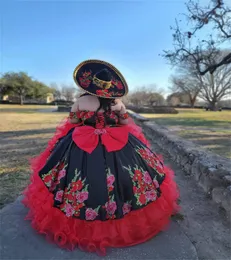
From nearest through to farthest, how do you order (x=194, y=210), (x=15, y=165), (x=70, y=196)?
(x=70, y=196) < (x=194, y=210) < (x=15, y=165)

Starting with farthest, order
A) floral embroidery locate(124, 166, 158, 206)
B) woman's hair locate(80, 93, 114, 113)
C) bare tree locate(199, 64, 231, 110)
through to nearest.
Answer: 1. bare tree locate(199, 64, 231, 110)
2. woman's hair locate(80, 93, 114, 113)
3. floral embroidery locate(124, 166, 158, 206)

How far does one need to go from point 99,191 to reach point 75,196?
0.20m

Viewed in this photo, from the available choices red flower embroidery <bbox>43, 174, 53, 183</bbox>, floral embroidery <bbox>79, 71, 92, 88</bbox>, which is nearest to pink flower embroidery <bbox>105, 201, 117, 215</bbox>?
red flower embroidery <bbox>43, 174, 53, 183</bbox>

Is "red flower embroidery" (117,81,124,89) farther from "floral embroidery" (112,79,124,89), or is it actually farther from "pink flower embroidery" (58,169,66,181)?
"pink flower embroidery" (58,169,66,181)

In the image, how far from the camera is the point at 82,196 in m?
1.80

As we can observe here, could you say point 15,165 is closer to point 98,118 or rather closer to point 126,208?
point 98,118

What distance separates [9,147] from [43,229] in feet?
13.5

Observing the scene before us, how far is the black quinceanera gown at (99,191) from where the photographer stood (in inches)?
69.9

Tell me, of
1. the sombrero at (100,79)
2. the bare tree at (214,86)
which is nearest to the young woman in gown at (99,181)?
the sombrero at (100,79)

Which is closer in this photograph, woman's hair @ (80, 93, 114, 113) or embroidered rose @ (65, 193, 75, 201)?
embroidered rose @ (65, 193, 75, 201)

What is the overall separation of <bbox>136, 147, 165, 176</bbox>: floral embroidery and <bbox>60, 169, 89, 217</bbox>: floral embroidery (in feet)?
2.00

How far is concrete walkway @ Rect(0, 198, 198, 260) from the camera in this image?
66.1 inches

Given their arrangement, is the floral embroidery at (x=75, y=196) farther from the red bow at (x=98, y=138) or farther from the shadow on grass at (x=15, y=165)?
the shadow on grass at (x=15, y=165)

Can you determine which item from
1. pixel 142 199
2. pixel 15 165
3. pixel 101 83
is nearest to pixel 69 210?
pixel 142 199
